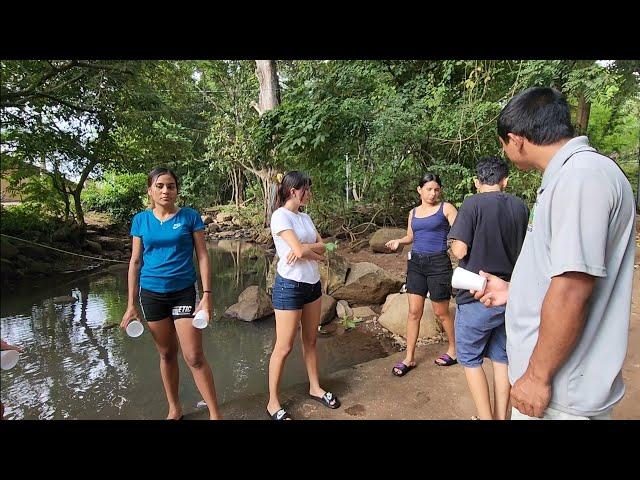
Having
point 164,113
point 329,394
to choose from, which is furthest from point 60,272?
point 329,394

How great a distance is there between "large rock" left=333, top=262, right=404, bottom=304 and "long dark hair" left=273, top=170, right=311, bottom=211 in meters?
3.01

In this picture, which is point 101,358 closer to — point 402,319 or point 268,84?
point 402,319

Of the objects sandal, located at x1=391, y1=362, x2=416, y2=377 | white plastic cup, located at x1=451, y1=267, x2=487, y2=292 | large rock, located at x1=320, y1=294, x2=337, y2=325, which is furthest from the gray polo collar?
large rock, located at x1=320, y1=294, x2=337, y2=325

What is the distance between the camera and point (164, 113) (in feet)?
7.93

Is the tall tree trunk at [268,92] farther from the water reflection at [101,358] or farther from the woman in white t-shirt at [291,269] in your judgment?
the woman in white t-shirt at [291,269]

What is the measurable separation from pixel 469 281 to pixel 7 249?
1.78 meters

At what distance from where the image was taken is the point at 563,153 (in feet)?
3.45

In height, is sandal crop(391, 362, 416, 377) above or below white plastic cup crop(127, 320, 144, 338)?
below

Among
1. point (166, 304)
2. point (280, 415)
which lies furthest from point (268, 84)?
point (280, 415)

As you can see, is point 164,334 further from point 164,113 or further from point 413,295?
point 413,295

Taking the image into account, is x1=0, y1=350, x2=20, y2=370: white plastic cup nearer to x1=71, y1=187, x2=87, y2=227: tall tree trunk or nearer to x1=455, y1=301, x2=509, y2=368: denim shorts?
x1=71, y1=187, x2=87, y2=227: tall tree trunk

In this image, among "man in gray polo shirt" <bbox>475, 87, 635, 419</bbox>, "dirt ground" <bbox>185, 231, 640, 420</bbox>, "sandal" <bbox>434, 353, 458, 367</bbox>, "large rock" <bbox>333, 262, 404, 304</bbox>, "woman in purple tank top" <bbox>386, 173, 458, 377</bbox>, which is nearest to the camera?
"man in gray polo shirt" <bbox>475, 87, 635, 419</bbox>

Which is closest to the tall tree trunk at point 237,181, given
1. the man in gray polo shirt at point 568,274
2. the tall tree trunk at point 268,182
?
the tall tree trunk at point 268,182

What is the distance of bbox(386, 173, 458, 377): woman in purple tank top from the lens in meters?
2.80
